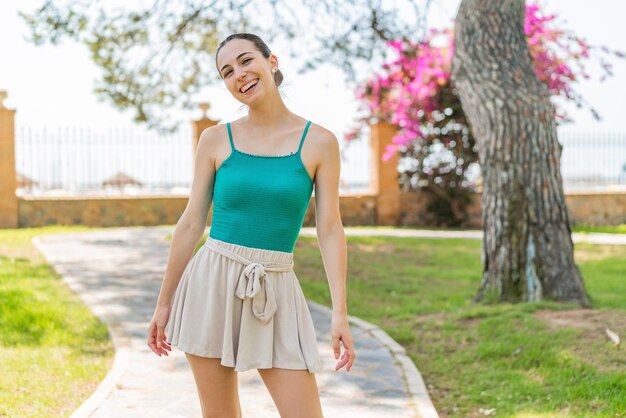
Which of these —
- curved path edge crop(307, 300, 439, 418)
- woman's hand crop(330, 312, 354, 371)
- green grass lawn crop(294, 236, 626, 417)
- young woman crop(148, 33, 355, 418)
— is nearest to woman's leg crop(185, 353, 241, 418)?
young woman crop(148, 33, 355, 418)

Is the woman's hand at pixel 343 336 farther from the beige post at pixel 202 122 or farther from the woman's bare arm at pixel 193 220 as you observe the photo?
the beige post at pixel 202 122

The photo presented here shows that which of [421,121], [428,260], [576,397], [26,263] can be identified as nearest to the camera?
[576,397]

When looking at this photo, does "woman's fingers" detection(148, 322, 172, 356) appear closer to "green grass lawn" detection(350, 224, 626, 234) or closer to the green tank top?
the green tank top

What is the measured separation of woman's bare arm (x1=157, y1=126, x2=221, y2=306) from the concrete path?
2156mm

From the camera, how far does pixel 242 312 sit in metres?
2.83

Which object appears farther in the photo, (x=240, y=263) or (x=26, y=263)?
(x=26, y=263)

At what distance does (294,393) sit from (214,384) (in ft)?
0.95

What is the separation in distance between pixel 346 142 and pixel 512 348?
544 inches

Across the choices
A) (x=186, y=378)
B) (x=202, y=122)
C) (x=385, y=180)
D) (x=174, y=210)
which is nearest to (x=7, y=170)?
(x=174, y=210)

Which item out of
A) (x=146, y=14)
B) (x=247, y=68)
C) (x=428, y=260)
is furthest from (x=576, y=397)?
(x=146, y=14)

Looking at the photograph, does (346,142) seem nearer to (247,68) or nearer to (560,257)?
(560,257)

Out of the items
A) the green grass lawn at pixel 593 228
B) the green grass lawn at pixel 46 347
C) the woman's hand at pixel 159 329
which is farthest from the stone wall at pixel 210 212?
the woman's hand at pixel 159 329

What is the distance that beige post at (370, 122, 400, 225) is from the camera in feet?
65.2

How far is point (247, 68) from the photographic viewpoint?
292 cm
